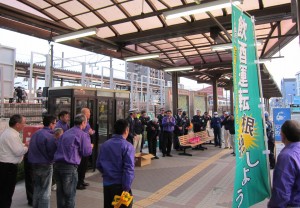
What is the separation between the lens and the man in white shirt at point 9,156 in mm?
3947

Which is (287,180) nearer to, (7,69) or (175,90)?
(7,69)

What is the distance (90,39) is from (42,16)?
1628mm

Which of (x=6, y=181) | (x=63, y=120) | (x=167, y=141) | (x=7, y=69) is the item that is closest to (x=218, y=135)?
(x=167, y=141)

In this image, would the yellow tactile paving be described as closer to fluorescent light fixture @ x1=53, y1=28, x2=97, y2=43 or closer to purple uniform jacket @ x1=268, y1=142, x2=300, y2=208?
purple uniform jacket @ x1=268, y1=142, x2=300, y2=208

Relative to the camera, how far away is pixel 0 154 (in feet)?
13.0

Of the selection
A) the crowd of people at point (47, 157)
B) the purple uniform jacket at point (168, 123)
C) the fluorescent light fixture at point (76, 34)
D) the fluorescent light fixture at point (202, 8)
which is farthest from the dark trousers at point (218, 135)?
the crowd of people at point (47, 157)

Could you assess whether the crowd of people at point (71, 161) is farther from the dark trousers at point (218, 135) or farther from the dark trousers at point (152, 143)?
the dark trousers at point (218, 135)

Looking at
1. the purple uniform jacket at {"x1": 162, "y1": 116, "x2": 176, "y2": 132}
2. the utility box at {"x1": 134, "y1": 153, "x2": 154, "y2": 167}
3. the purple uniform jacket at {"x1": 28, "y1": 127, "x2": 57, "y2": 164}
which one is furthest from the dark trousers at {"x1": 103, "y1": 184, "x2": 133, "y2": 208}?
the purple uniform jacket at {"x1": 162, "y1": 116, "x2": 176, "y2": 132}

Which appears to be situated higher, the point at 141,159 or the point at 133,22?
the point at 133,22

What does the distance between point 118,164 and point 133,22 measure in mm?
5674

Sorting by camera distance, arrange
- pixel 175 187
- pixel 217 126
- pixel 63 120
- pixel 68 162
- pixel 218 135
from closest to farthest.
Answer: pixel 68 162 → pixel 63 120 → pixel 175 187 → pixel 217 126 → pixel 218 135

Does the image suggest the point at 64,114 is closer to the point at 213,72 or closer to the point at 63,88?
the point at 63,88

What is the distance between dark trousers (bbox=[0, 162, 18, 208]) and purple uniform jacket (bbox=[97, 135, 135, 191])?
1858 mm

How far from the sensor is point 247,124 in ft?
8.88
